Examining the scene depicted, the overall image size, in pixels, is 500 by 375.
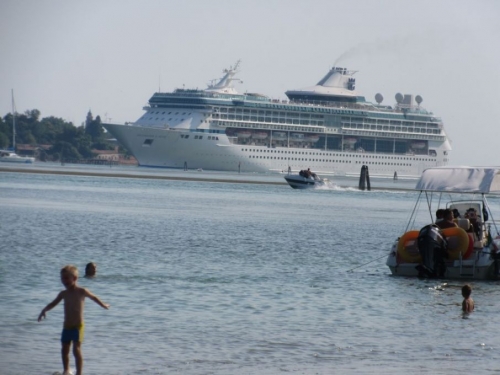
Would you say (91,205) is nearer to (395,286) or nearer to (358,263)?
(358,263)

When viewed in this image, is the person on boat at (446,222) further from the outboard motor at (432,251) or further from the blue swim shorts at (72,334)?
the blue swim shorts at (72,334)

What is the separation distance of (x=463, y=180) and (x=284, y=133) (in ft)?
373

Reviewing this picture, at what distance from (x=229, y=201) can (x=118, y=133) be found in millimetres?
69627

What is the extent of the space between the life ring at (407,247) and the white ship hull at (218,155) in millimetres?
107759

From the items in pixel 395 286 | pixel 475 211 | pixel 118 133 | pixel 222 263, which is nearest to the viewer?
pixel 395 286

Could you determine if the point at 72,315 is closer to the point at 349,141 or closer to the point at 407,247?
the point at 407,247

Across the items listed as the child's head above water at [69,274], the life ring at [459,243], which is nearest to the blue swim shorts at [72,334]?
the child's head above water at [69,274]

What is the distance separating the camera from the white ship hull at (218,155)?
13512 cm

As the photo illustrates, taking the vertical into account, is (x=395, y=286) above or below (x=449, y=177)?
below

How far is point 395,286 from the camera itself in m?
26.1

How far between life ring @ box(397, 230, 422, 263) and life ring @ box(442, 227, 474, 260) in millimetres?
699

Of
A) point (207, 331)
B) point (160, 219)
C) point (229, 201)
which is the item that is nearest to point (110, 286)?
point (207, 331)

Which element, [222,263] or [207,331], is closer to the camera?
[207,331]

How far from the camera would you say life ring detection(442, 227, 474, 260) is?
87.5 feet
